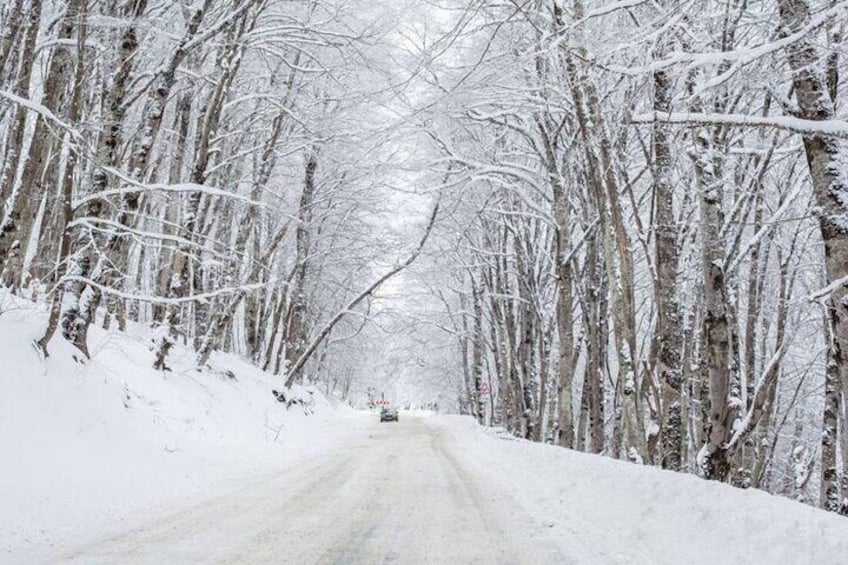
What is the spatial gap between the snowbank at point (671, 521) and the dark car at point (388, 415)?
37.8m

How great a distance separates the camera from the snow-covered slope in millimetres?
6281

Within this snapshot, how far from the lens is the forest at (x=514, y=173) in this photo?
22.6 feet

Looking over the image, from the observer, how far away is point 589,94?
10.5 meters

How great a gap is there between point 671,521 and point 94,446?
704cm

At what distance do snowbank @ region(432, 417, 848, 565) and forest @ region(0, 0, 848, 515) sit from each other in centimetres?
122

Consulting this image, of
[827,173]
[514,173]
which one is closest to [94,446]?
[827,173]

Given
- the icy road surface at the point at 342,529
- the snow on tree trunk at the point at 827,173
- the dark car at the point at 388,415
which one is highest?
the snow on tree trunk at the point at 827,173

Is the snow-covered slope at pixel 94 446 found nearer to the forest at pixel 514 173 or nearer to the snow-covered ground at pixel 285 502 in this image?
the snow-covered ground at pixel 285 502

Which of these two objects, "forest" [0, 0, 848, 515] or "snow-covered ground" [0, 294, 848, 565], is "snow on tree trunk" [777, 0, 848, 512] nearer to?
"forest" [0, 0, 848, 515]

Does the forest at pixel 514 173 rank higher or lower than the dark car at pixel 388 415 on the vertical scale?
higher

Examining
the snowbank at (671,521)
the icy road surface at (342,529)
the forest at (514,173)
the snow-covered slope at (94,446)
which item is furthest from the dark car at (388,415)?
the snowbank at (671,521)

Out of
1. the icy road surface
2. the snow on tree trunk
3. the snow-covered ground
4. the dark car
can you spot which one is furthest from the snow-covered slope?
the dark car

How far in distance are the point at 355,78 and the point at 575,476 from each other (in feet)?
44.9

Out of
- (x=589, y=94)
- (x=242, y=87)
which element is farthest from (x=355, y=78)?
(x=589, y=94)
